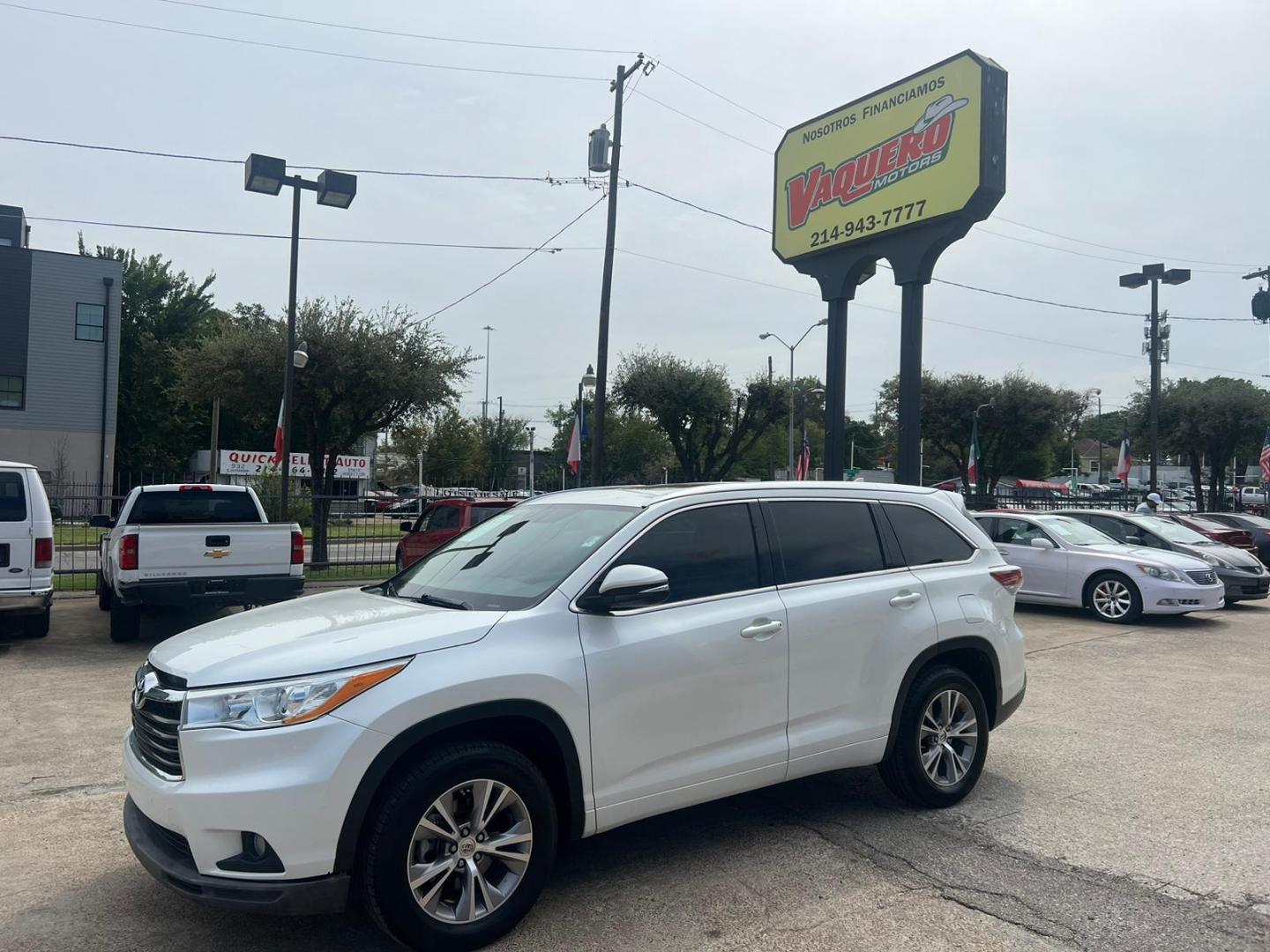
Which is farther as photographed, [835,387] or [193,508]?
[835,387]

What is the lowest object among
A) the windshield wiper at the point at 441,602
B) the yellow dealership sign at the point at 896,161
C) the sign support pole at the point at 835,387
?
→ the windshield wiper at the point at 441,602

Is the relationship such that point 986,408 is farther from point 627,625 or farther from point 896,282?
point 627,625

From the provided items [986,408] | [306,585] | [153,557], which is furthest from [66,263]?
[986,408]

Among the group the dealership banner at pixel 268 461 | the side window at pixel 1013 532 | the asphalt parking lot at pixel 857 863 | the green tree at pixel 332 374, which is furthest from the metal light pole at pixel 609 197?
the dealership banner at pixel 268 461

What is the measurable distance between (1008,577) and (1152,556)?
8.57 m

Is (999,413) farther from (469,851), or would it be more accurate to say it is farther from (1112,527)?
(469,851)

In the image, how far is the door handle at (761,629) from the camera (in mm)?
4328

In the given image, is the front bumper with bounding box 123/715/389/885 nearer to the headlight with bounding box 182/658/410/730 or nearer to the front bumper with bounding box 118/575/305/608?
the headlight with bounding box 182/658/410/730

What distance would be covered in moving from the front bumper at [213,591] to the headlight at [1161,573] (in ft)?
34.9

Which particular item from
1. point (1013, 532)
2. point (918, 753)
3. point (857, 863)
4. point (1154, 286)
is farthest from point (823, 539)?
point (1154, 286)

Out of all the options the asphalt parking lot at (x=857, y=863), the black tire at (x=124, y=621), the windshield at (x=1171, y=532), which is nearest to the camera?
the asphalt parking lot at (x=857, y=863)

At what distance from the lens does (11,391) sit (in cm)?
3788

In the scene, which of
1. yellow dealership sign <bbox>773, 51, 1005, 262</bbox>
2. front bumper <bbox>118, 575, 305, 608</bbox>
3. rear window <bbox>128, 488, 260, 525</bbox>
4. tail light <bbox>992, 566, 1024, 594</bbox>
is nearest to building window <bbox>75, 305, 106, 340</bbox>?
yellow dealership sign <bbox>773, 51, 1005, 262</bbox>

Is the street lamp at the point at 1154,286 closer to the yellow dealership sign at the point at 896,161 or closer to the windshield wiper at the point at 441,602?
the yellow dealership sign at the point at 896,161
